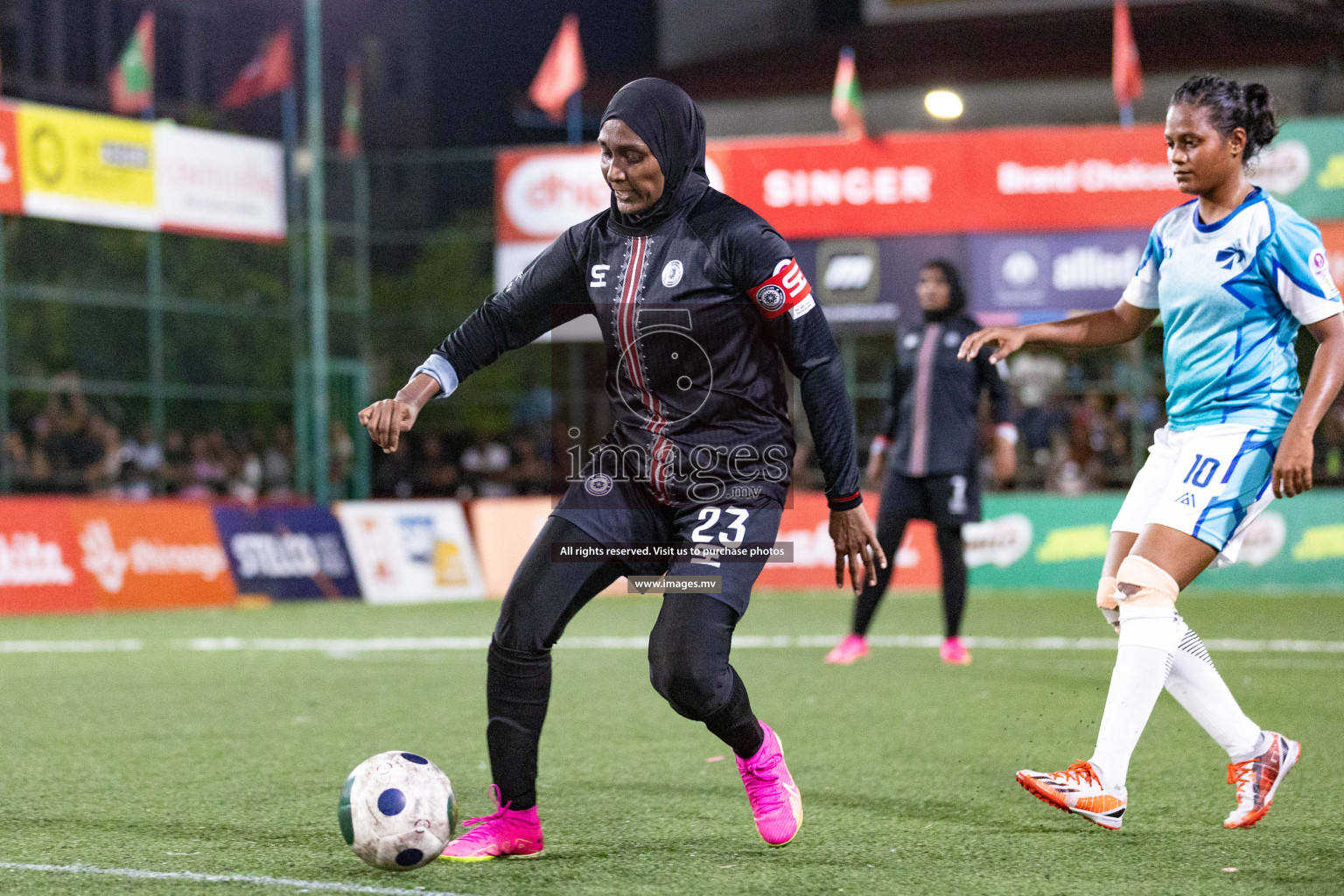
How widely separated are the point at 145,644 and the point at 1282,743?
28.3 ft

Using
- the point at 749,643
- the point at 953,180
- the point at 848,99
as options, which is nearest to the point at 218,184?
the point at 848,99

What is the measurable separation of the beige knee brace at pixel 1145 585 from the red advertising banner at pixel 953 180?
527 inches

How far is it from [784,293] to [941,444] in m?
5.21

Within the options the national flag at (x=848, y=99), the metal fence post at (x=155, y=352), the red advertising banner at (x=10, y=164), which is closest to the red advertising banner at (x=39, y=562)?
the red advertising banner at (x=10, y=164)

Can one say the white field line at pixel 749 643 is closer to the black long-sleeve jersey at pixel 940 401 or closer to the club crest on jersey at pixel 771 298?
the black long-sleeve jersey at pixel 940 401

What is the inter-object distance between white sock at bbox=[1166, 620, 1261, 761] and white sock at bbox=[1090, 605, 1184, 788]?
0.22 metres

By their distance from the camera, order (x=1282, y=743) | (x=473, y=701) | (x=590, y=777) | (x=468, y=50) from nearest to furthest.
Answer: (x=1282, y=743) < (x=590, y=777) < (x=473, y=701) < (x=468, y=50)

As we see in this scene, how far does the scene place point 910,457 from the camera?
929 cm

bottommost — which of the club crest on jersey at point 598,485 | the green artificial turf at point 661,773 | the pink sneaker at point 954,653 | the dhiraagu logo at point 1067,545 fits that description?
the dhiraagu logo at point 1067,545

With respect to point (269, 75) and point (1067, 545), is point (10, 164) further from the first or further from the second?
point (1067, 545)

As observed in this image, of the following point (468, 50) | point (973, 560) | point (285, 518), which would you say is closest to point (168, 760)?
point (285, 518)

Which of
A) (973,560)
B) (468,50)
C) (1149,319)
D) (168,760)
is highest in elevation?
(468,50)

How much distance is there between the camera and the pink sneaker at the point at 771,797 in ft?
14.6

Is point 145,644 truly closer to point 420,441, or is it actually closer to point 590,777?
point 590,777
